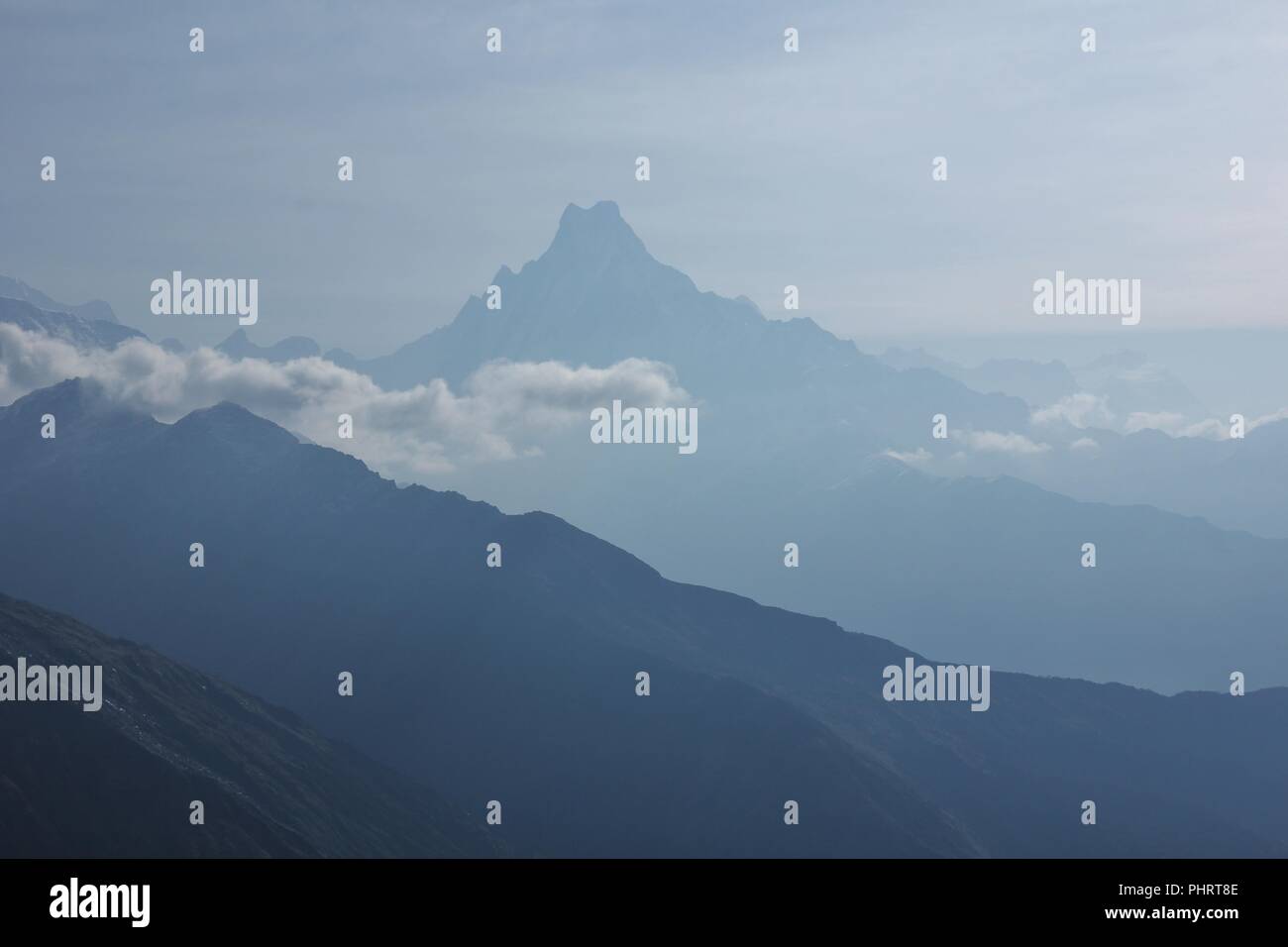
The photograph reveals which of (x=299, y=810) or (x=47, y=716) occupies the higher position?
(x=47, y=716)
